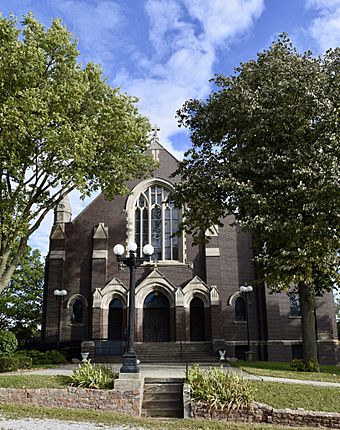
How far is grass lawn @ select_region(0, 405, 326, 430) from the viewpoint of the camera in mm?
9172

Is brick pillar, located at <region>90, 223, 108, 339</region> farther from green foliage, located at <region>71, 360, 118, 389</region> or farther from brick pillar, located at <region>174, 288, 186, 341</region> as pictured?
green foliage, located at <region>71, 360, 118, 389</region>

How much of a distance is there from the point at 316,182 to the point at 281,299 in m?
13.6

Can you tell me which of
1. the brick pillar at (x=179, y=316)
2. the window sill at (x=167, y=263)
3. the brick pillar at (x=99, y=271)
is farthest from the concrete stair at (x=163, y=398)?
the window sill at (x=167, y=263)

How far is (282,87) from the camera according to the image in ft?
55.1

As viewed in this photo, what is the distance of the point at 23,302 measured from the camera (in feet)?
116

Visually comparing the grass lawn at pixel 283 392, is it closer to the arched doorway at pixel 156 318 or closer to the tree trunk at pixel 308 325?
the tree trunk at pixel 308 325

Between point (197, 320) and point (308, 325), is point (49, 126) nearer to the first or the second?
point (308, 325)

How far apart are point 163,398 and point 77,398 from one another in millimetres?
2324

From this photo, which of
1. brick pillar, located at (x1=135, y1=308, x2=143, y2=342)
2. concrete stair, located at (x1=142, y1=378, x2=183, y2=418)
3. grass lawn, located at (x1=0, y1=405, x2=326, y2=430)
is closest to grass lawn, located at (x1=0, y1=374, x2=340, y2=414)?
grass lawn, located at (x1=0, y1=405, x2=326, y2=430)

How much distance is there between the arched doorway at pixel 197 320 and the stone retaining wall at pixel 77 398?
1552 centimetres

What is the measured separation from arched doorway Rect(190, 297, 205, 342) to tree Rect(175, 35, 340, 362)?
9207 millimetres

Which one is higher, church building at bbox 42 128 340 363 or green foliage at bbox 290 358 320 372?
church building at bbox 42 128 340 363

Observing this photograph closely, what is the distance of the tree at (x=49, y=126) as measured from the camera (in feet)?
51.0

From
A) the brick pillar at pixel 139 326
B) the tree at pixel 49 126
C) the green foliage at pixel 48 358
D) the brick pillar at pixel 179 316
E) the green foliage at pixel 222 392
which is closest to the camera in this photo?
the green foliage at pixel 222 392
